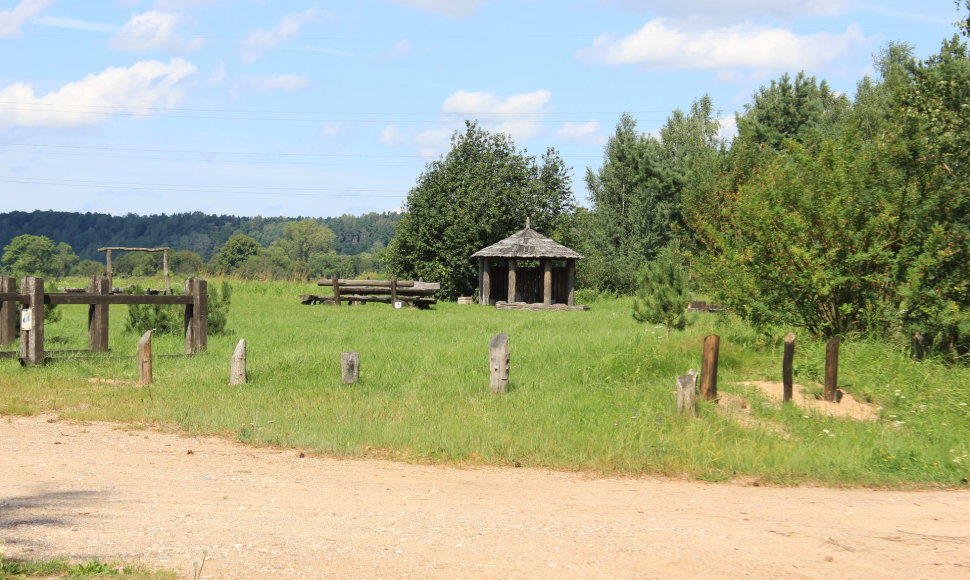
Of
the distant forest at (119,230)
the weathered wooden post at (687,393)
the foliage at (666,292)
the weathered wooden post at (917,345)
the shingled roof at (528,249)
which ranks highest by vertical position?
the distant forest at (119,230)

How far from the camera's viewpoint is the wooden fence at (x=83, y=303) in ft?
49.2

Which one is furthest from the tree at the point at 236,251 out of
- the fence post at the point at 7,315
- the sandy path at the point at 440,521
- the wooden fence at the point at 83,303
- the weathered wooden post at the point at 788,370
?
the sandy path at the point at 440,521

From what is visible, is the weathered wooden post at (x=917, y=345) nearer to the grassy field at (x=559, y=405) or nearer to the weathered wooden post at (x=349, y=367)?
the grassy field at (x=559, y=405)

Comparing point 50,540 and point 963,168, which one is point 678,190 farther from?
point 50,540

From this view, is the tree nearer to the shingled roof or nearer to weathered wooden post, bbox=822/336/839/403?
the shingled roof

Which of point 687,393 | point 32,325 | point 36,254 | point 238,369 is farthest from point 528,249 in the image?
point 36,254

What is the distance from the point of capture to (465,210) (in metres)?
43.9

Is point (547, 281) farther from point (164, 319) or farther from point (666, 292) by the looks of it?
point (164, 319)

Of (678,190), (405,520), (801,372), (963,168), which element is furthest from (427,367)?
(678,190)

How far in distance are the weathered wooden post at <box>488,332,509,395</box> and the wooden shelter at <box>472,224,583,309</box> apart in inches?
941

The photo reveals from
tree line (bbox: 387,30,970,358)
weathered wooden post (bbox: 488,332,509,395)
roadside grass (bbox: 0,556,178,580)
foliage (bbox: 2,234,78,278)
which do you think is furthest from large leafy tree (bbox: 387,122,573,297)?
foliage (bbox: 2,234,78,278)

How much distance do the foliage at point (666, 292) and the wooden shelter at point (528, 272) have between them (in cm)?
1719

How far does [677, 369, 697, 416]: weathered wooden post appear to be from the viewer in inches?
415

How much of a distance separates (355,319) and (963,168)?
17218mm
